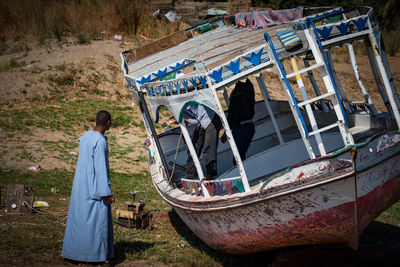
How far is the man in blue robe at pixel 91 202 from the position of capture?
5.14 metres

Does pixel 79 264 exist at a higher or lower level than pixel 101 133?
lower

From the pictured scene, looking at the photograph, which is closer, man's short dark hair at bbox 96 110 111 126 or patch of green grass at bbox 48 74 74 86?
man's short dark hair at bbox 96 110 111 126

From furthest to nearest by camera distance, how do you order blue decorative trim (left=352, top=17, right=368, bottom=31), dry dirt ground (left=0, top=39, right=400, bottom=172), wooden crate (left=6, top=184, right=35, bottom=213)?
dry dirt ground (left=0, top=39, right=400, bottom=172) → wooden crate (left=6, top=184, right=35, bottom=213) → blue decorative trim (left=352, top=17, right=368, bottom=31)

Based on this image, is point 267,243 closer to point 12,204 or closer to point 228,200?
point 228,200

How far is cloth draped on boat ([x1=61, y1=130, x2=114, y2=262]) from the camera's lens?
5.14 meters

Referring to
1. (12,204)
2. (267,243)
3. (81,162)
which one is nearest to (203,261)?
(267,243)

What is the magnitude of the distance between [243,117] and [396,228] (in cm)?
332

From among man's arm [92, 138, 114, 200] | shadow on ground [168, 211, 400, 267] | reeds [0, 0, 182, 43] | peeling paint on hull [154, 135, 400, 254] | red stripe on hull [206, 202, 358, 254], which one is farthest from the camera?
reeds [0, 0, 182, 43]

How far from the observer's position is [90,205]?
16.9 ft

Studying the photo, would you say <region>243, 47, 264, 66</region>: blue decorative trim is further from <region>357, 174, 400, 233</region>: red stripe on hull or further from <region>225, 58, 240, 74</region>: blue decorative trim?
<region>357, 174, 400, 233</region>: red stripe on hull

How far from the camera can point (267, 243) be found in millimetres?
5375

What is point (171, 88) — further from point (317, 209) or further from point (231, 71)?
point (317, 209)

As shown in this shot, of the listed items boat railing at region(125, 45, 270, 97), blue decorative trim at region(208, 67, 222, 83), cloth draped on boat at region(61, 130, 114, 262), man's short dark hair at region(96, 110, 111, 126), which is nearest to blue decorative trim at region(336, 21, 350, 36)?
boat railing at region(125, 45, 270, 97)

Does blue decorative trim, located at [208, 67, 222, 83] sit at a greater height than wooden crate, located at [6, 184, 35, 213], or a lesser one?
greater
